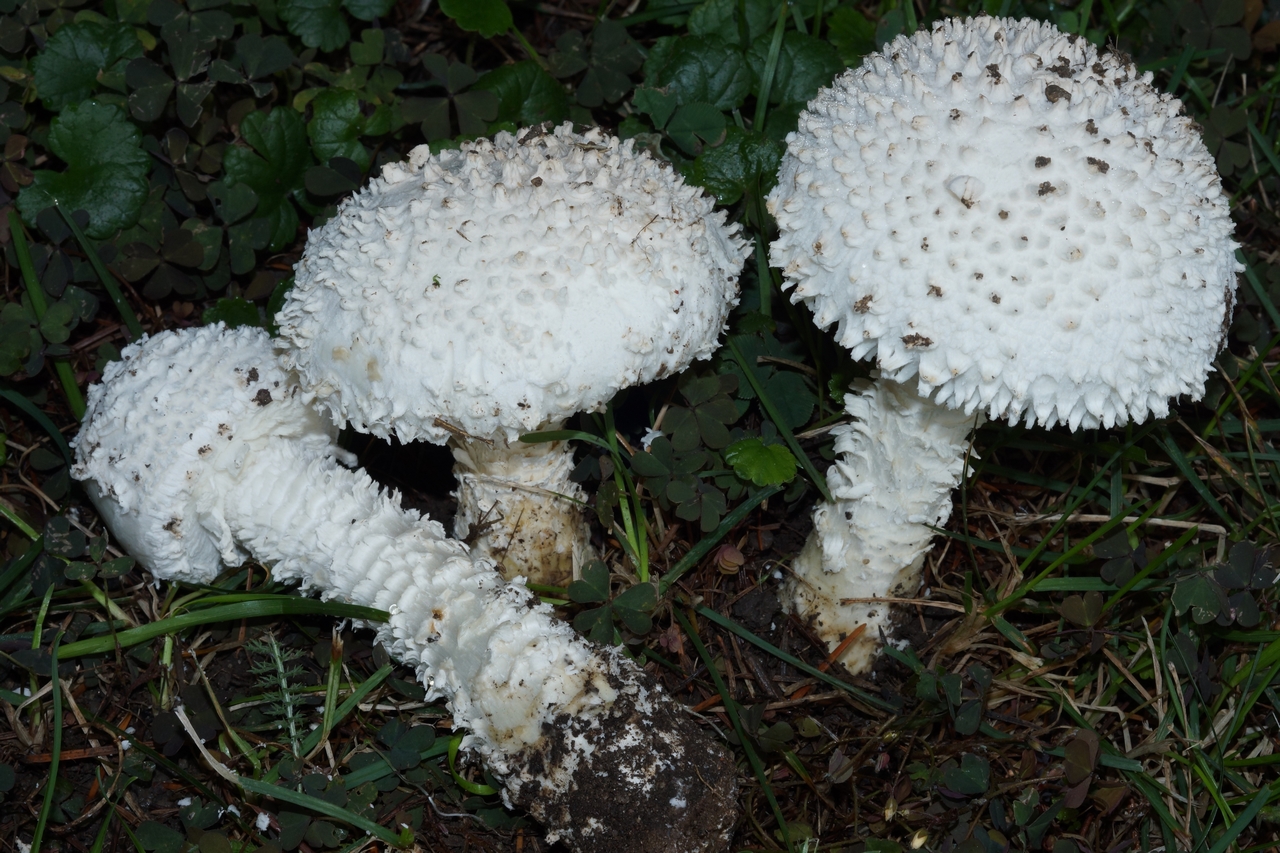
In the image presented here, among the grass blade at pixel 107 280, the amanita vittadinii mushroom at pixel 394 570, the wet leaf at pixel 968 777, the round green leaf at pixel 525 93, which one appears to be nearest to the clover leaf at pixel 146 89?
the grass blade at pixel 107 280

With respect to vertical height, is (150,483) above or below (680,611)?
above

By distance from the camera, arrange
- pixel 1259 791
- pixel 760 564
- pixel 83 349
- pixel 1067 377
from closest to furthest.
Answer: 1. pixel 1067 377
2. pixel 1259 791
3. pixel 760 564
4. pixel 83 349

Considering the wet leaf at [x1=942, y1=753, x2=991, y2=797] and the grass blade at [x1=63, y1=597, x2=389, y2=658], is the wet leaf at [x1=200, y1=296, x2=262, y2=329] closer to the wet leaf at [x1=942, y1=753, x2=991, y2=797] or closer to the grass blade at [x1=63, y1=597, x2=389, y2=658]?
the grass blade at [x1=63, y1=597, x2=389, y2=658]

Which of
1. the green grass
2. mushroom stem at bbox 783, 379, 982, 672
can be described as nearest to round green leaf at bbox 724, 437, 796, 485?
the green grass

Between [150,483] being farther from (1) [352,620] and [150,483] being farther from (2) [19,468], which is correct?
(2) [19,468]

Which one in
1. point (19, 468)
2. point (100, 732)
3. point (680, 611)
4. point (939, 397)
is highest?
point (939, 397)

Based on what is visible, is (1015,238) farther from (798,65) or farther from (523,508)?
(798,65)

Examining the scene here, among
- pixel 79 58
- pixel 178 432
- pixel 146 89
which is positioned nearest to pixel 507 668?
pixel 178 432

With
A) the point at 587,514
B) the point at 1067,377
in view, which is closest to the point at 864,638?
the point at 587,514
